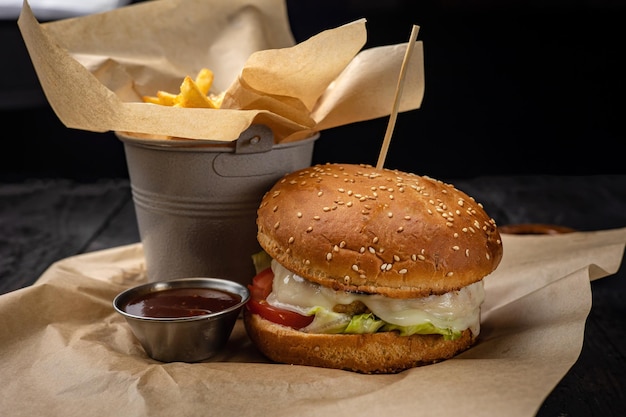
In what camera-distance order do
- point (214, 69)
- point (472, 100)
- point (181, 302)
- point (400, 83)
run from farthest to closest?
point (472, 100)
point (214, 69)
point (400, 83)
point (181, 302)

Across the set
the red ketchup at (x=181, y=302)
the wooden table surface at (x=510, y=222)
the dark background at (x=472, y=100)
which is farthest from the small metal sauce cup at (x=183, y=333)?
the dark background at (x=472, y=100)

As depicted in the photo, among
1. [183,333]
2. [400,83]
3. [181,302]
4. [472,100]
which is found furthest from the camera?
[472,100]

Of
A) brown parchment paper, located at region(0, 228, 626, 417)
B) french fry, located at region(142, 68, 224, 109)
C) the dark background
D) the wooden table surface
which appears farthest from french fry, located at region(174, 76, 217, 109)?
the dark background

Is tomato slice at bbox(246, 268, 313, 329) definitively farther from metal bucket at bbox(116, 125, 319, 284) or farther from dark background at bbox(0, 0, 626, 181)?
dark background at bbox(0, 0, 626, 181)

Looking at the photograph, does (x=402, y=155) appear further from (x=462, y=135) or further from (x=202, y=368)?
(x=202, y=368)

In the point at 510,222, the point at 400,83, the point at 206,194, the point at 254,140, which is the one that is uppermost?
the point at 400,83

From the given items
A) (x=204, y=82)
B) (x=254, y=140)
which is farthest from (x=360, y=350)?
(x=204, y=82)

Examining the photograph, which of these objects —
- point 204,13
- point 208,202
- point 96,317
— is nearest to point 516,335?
point 208,202

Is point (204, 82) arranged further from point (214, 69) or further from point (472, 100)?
point (472, 100)

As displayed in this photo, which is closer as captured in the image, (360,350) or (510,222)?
(360,350)
